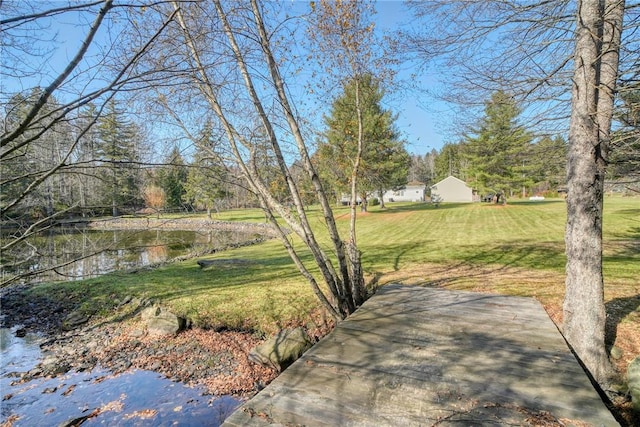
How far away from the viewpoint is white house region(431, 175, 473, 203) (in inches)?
1644

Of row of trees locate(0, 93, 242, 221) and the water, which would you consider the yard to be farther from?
row of trees locate(0, 93, 242, 221)

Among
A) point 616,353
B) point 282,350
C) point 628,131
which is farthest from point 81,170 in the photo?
point 616,353

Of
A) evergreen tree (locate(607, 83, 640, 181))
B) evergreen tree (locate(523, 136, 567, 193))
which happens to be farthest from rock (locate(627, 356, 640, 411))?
evergreen tree (locate(523, 136, 567, 193))

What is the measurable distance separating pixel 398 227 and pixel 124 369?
14.9m

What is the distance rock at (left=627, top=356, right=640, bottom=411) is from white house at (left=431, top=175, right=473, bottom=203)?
39.8m

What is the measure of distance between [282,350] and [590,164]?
4382 mm

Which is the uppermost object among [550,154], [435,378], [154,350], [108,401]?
[550,154]

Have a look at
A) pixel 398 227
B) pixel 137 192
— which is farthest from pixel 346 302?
pixel 398 227

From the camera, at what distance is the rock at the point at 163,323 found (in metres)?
6.01

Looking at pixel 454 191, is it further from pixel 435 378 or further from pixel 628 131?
pixel 435 378

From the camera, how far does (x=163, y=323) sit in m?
6.11

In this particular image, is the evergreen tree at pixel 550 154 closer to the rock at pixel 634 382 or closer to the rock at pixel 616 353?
the rock at pixel 616 353

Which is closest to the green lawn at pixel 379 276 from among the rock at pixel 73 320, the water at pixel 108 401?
the rock at pixel 73 320

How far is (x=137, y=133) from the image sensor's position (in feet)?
13.0
